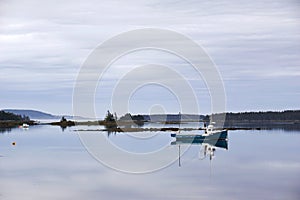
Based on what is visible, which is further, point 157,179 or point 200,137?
point 200,137

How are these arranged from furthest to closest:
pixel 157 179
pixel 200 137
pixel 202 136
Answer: pixel 202 136
pixel 200 137
pixel 157 179

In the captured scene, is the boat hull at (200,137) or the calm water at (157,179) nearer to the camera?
the calm water at (157,179)

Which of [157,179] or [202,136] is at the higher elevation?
[202,136]

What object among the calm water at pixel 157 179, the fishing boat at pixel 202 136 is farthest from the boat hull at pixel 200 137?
the calm water at pixel 157 179

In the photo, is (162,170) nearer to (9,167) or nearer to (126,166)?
(126,166)

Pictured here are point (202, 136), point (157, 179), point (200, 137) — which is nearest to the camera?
point (157, 179)

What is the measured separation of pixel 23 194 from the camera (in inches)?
632

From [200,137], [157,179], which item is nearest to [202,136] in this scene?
[200,137]

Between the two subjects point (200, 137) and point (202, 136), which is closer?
point (200, 137)

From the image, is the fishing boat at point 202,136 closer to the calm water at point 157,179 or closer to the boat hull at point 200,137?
the boat hull at point 200,137

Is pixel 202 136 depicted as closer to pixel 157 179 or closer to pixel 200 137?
pixel 200 137

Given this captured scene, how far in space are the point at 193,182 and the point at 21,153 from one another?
1391 cm

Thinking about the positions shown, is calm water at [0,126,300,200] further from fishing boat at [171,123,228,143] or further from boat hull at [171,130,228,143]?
fishing boat at [171,123,228,143]

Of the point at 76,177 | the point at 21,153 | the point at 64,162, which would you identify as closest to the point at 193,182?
the point at 76,177
